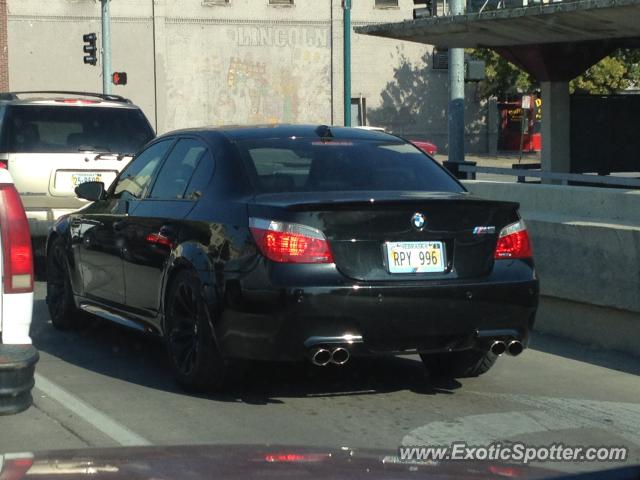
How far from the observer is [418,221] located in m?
6.90

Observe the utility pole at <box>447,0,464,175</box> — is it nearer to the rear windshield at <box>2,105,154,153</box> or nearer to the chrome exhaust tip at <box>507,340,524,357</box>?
the rear windshield at <box>2,105,154,153</box>

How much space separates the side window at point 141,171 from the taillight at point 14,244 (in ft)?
8.18

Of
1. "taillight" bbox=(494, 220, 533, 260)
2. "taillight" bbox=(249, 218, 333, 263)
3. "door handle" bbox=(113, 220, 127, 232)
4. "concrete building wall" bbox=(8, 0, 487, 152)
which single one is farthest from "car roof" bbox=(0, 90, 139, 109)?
"concrete building wall" bbox=(8, 0, 487, 152)

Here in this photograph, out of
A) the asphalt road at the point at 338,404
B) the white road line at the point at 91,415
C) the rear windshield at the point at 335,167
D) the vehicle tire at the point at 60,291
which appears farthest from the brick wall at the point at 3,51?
the rear windshield at the point at 335,167

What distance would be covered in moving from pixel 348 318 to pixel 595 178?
4.90 metres

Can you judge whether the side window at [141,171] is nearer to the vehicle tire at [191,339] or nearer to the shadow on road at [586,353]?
the vehicle tire at [191,339]

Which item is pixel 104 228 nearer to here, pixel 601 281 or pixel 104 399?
pixel 104 399

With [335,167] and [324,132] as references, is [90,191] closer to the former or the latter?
[324,132]

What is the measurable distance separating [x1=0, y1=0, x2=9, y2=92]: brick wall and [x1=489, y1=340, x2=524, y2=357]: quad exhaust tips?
4167 cm

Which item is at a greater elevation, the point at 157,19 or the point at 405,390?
the point at 157,19

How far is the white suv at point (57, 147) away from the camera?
40.8 feet

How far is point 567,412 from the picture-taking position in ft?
23.1

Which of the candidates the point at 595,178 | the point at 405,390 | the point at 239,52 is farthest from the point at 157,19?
the point at 405,390

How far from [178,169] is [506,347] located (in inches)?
98.6
